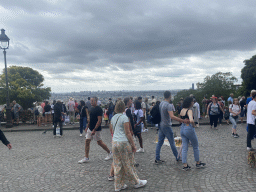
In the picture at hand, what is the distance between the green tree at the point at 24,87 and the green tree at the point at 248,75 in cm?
4530

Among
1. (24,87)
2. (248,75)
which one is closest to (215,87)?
(248,75)

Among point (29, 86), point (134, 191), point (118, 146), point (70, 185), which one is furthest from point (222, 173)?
point (29, 86)

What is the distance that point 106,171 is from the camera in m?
5.57

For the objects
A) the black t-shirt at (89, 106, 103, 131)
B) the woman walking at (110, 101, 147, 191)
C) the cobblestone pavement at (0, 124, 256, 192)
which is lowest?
the cobblestone pavement at (0, 124, 256, 192)

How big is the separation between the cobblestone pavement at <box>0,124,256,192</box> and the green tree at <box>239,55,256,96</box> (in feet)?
137

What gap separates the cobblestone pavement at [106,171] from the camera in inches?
179

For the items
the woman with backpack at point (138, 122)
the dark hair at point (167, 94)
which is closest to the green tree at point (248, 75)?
the woman with backpack at point (138, 122)

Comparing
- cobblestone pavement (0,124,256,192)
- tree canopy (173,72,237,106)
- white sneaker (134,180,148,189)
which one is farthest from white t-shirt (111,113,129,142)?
tree canopy (173,72,237,106)

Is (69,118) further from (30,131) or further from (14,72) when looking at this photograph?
(14,72)

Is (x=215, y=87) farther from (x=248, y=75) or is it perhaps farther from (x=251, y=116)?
(x=251, y=116)

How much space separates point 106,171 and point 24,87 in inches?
1953

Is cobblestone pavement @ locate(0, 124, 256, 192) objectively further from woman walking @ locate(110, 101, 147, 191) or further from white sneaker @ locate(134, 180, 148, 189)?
woman walking @ locate(110, 101, 147, 191)

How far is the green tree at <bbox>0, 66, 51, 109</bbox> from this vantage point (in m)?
46.9

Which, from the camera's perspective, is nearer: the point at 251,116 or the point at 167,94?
the point at 167,94
